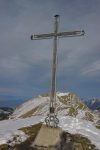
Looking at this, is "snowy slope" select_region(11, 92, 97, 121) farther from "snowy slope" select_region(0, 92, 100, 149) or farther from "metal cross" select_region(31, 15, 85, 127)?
"metal cross" select_region(31, 15, 85, 127)

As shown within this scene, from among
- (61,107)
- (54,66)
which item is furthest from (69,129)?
(61,107)

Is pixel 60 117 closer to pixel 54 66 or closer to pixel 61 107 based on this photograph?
pixel 54 66

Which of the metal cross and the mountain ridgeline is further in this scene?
the mountain ridgeline

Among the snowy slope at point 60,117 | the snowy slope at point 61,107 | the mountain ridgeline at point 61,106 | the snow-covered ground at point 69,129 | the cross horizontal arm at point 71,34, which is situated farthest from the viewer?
the mountain ridgeline at point 61,106

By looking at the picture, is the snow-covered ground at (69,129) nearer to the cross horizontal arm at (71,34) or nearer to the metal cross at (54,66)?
the metal cross at (54,66)

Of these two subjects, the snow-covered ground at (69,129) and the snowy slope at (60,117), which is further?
the snowy slope at (60,117)

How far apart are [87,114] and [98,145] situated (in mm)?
45708

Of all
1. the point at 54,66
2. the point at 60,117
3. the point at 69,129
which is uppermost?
the point at 54,66

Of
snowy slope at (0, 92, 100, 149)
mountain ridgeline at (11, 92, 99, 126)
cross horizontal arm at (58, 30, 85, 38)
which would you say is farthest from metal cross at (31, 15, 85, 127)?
mountain ridgeline at (11, 92, 99, 126)

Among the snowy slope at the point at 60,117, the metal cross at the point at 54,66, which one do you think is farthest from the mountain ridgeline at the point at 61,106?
the metal cross at the point at 54,66

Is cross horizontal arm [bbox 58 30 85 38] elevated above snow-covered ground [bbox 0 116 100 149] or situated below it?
above

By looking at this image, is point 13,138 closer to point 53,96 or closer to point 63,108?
point 53,96

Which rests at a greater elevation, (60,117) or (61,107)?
(61,107)

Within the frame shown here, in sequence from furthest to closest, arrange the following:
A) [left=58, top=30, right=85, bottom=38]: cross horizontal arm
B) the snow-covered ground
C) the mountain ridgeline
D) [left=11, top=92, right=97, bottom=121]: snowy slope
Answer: the mountain ridgeline < [left=11, top=92, right=97, bottom=121]: snowy slope < the snow-covered ground < [left=58, top=30, right=85, bottom=38]: cross horizontal arm
